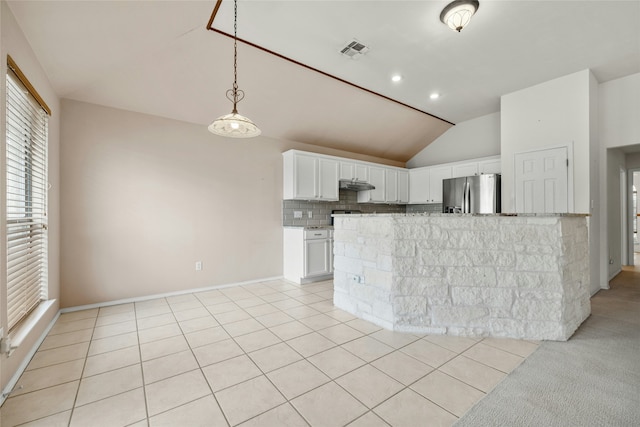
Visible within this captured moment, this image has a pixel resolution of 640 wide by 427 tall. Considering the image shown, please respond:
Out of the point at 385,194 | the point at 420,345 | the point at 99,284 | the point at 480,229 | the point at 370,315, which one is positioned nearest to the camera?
the point at 420,345

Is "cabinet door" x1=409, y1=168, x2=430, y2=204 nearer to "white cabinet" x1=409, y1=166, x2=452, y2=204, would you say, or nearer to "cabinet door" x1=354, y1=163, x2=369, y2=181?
"white cabinet" x1=409, y1=166, x2=452, y2=204

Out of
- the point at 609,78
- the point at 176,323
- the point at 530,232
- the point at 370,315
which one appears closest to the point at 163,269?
the point at 176,323

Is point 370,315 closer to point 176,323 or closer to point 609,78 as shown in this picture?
point 176,323

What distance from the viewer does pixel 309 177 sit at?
15.6 feet

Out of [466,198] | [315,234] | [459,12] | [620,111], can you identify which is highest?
[459,12]

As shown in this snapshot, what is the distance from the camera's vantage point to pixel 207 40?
2.92m

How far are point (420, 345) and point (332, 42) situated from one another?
318 centimetres

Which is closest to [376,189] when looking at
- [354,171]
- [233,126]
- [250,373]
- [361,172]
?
[361,172]

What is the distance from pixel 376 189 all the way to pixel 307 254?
85.9 inches

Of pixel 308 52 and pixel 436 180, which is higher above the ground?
pixel 308 52

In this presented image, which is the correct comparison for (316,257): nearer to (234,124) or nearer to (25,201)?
(234,124)

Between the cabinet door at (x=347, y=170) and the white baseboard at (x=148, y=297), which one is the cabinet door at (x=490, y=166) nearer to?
the cabinet door at (x=347, y=170)

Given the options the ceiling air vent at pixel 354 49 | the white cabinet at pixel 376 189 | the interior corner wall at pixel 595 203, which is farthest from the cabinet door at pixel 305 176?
the interior corner wall at pixel 595 203

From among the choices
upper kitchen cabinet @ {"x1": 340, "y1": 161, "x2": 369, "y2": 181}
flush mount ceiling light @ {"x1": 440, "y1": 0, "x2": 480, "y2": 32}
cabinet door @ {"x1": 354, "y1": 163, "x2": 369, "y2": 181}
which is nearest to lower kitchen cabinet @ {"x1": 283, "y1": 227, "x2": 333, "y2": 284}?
upper kitchen cabinet @ {"x1": 340, "y1": 161, "x2": 369, "y2": 181}
